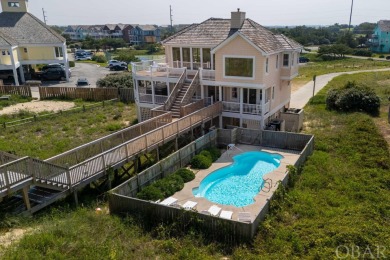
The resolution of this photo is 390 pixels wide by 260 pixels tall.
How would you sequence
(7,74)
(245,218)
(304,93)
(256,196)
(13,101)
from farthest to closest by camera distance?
(7,74)
(304,93)
(13,101)
(256,196)
(245,218)

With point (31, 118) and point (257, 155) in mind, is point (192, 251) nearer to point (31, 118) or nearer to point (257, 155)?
point (257, 155)

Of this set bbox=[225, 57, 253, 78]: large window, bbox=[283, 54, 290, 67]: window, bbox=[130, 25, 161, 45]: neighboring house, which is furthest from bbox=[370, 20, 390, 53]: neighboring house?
bbox=[225, 57, 253, 78]: large window

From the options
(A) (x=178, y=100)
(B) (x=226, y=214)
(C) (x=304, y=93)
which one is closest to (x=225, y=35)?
(A) (x=178, y=100)

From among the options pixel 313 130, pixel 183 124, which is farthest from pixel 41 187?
pixel 313 130

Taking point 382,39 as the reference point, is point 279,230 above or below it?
below

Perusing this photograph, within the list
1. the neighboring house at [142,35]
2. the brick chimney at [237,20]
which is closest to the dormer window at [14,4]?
the brick chimney at [237,20]

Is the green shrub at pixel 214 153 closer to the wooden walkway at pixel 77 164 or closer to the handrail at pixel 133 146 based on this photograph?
the handrail at pixel 133 146

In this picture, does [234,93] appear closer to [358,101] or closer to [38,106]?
[358,101]
